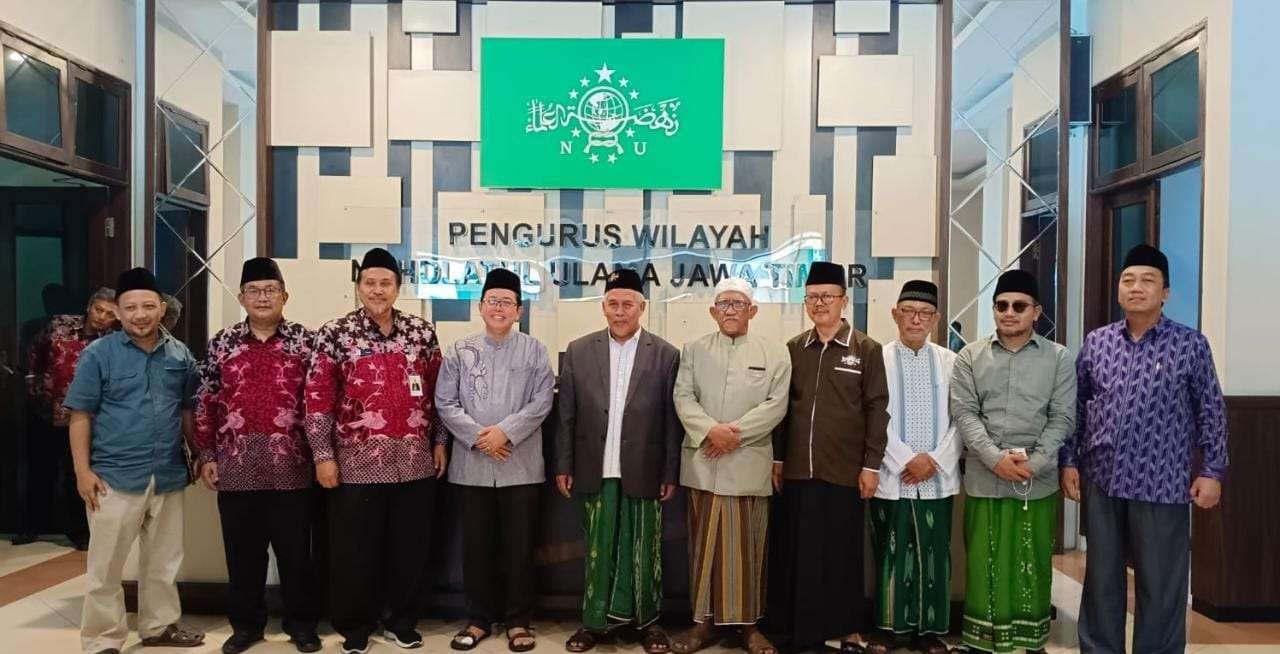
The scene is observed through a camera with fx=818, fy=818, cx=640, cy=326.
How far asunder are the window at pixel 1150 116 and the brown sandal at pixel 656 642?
12.2 feet

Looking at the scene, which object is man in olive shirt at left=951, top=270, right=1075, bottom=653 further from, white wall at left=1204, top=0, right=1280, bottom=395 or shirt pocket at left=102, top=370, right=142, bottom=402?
shirt pocket at left=102, top=370, right=142, bottom=402

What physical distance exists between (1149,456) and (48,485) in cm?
647

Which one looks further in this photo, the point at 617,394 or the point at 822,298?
the point at 617,394

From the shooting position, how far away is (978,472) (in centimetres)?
337

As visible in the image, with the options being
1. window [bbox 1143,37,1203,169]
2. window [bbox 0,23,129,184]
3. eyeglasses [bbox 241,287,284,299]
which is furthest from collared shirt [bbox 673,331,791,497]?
window [bbox 0,23,129,184]

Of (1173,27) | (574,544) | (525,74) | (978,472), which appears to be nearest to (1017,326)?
(978,472)

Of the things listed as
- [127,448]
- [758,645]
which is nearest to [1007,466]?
[758,645]

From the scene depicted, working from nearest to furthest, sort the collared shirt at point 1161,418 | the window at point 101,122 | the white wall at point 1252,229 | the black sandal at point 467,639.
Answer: the collared shirt at point 1161,418 → the black sandal at point 467,639 → the white wall at point 1252,229 → the window at point 101,122

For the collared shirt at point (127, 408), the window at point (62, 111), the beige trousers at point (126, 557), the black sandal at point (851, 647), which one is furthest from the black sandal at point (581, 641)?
the window at point (62, 111)

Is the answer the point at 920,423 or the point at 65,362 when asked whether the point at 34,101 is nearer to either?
the point at 65,362

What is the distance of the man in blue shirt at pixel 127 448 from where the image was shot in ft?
10.9

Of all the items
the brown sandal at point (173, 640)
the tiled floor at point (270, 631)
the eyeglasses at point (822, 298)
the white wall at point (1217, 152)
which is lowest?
the tiled floor at point (270, 631)

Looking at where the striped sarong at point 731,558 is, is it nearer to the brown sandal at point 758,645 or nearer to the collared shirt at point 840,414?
the brown sandal at point 758,645

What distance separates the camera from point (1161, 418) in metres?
3.10
